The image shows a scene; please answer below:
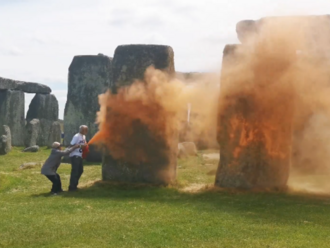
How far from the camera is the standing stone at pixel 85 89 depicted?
2713 centimetres

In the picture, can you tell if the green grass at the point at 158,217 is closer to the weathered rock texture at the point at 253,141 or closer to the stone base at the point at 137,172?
the stone base at the point at 137,172

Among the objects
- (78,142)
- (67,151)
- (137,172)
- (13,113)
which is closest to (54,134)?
(13,113)

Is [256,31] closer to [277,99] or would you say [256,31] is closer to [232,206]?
[277,99]

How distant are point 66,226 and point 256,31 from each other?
Result: 812cm

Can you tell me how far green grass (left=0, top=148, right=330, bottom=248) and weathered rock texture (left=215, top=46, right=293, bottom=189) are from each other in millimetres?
713

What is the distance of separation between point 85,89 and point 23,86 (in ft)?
30.9

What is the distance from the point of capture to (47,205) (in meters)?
12.1

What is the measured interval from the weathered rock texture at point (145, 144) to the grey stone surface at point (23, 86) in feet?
64.8

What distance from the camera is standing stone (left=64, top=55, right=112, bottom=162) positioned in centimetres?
2713

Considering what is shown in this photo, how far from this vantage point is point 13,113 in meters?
33.2

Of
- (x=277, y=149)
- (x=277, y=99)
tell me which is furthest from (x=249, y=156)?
(x=277, y=99)

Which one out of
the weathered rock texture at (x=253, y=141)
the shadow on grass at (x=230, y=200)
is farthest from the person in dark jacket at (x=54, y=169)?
the weathered rock texture at (x=253, y=141)

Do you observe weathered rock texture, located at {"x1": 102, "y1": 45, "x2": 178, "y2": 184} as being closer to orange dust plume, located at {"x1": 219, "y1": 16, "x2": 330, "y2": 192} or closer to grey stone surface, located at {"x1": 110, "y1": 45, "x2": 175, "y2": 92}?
grey stone surface, located at {"x1": 110, "y1": 45, "x2": 175, "y2": 92}

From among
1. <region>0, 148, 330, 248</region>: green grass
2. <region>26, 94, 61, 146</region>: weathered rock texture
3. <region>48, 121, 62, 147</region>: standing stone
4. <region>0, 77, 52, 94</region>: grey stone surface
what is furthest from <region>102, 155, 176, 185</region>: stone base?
<region>0, 77, 52, 94</region>: grey stone surface
